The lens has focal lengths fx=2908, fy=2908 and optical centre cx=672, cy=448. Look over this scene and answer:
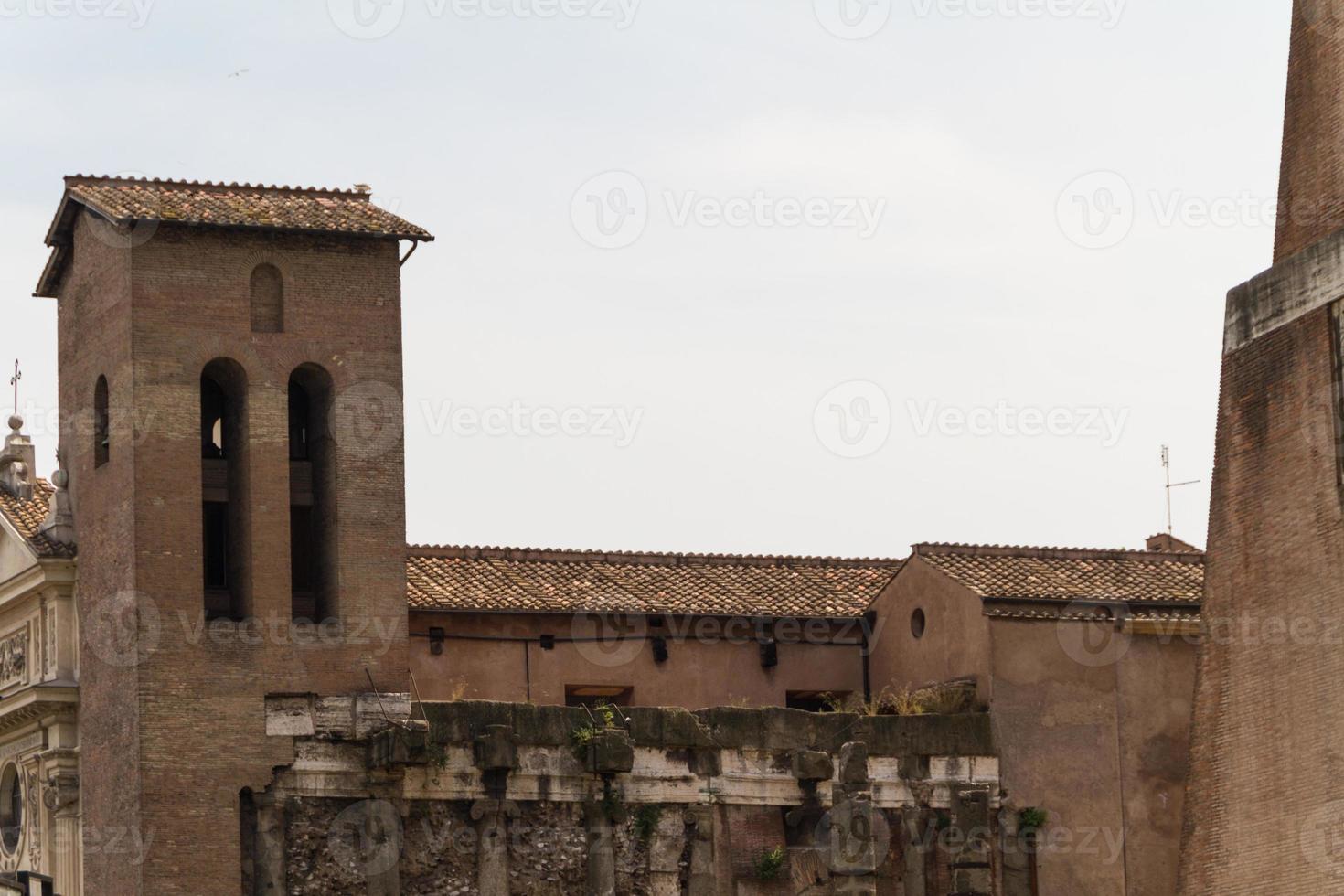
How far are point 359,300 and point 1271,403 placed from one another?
36.2 ft

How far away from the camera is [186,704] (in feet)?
111

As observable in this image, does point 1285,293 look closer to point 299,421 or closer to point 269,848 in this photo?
point 299,421

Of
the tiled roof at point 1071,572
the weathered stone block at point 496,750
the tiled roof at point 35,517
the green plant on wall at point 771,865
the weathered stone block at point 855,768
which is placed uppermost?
the tiled roof at point 35,517

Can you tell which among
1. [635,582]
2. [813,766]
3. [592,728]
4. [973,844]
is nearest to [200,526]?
[592,728]

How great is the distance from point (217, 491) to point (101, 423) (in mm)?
1682

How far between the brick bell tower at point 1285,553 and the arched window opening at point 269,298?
37.8 feet

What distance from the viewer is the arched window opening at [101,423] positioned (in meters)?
35.3

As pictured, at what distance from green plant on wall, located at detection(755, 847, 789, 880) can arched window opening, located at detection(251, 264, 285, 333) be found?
889 centimetres

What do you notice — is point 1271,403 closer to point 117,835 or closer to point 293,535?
point 293,535

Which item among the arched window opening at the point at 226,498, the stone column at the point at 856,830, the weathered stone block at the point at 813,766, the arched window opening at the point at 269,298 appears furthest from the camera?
the weathered stone block at the point at 813,766

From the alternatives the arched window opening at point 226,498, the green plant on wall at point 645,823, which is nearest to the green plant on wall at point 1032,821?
the green plant on wall at point 645,823

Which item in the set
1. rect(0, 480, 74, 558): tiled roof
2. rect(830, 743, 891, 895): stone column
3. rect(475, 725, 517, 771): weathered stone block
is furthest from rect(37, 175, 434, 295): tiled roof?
rect(830, 743, 891, 895): stone column

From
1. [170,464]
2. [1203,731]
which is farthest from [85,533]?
[1203,731]

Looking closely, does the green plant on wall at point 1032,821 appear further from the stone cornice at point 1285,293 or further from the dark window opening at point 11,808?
the dark window opening at point 11,808
